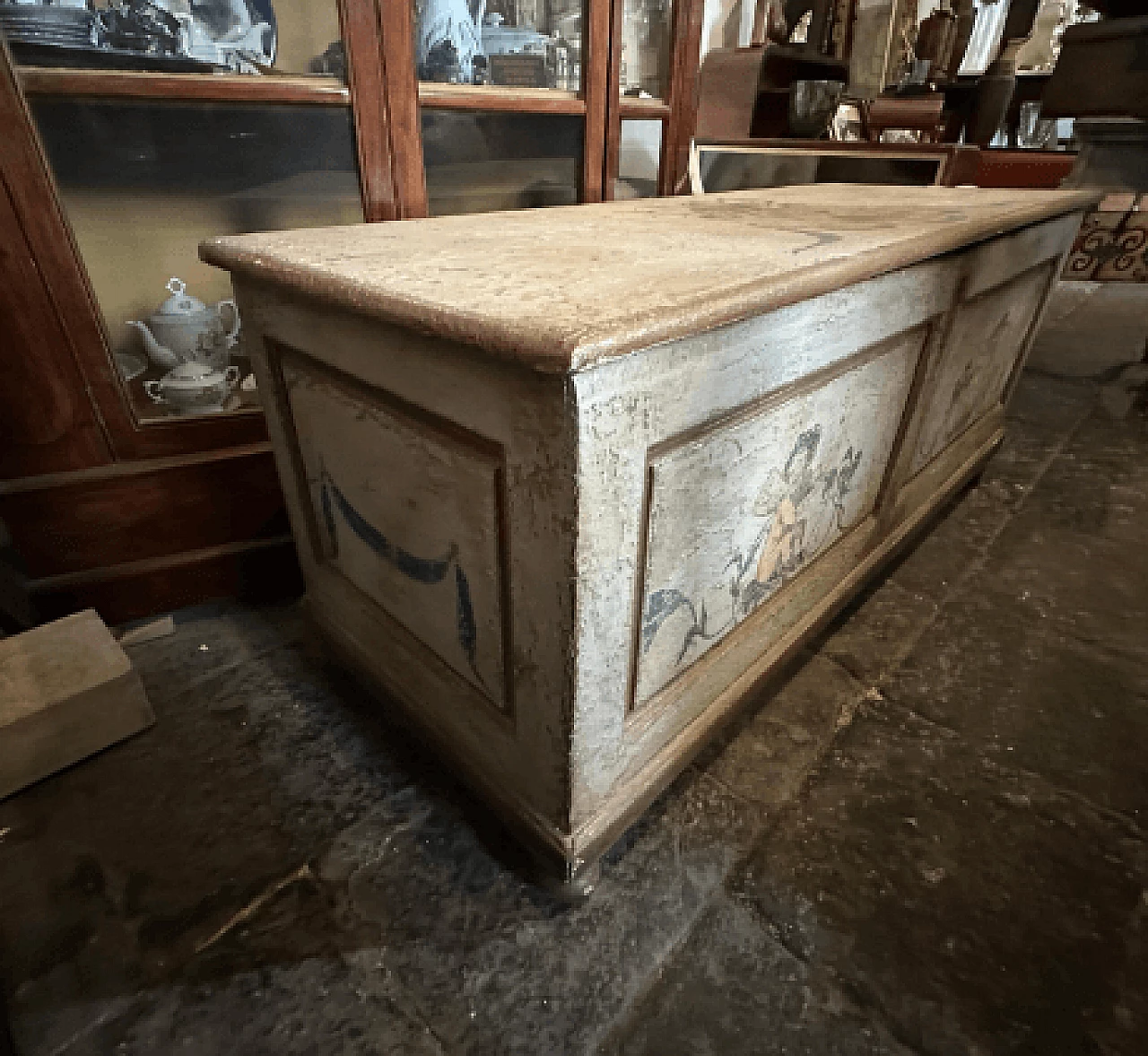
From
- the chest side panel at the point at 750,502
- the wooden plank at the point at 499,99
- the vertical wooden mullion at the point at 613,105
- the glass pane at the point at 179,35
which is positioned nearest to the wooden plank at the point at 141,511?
the glass pane at the point at 179,35

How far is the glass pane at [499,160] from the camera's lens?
145cm

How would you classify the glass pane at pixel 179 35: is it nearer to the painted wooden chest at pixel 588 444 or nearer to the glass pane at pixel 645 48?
the painted wooden chest at pixel 588 444

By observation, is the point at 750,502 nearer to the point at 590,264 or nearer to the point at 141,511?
the point at 590,264

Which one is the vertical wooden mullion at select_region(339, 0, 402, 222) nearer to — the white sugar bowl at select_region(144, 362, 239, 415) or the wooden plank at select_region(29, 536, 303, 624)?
the white sugar bowl at select_region(144, 362, 239, 415)

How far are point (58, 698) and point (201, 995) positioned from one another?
1.81 ft

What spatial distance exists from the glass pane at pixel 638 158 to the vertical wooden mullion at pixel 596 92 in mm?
86

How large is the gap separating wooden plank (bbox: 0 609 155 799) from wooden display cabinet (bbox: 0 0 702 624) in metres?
0.22

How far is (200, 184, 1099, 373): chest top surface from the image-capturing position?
0.59 meters

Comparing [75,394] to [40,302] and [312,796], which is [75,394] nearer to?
[40,302]

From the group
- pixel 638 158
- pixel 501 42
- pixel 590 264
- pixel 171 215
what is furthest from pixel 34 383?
pixel 638 158

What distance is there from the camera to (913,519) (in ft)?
5.51

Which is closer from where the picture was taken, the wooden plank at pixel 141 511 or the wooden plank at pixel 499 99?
the wooden plank at pixel 141 511

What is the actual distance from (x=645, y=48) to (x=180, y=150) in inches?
47.9

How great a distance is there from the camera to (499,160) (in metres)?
1.58
